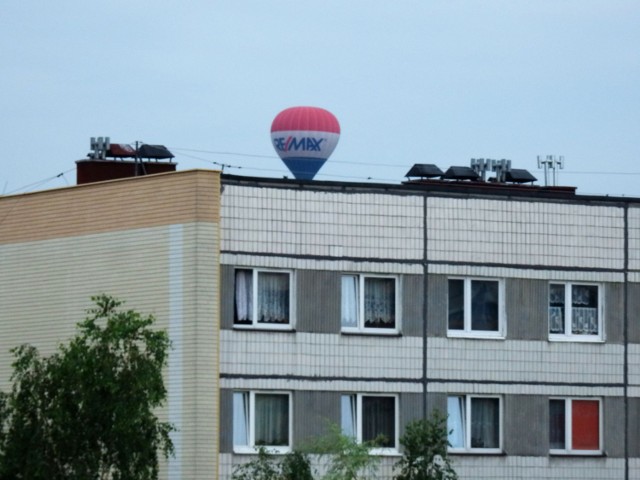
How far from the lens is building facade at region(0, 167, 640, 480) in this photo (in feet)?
117

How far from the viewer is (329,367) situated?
120 feet

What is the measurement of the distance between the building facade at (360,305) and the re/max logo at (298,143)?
50.9ft

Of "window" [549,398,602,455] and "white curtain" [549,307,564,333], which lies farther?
"white curtain" [549,307,564,333]

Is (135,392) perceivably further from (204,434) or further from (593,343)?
(593,343)

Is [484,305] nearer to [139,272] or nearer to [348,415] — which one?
[348,415]

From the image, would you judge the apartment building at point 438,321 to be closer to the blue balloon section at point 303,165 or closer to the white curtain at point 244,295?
the white curtain at point 244,295

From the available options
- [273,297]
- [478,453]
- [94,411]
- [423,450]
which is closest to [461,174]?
[478,453]

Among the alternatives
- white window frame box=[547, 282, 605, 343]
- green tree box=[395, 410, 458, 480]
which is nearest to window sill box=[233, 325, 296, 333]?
green tree box=[395, 410, 458, 480]

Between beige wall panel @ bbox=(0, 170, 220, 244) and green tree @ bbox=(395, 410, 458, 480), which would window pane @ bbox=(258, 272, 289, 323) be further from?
green tree @ bbox=(395, 410, 458, 480)

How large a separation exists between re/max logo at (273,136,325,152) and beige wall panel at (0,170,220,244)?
50.3 feet

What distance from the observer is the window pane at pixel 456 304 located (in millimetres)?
38031

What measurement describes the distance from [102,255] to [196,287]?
9.64 feet

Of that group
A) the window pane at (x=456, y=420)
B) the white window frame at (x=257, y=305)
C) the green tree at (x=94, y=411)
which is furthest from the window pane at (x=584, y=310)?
the green tree at (x=94, y=411)

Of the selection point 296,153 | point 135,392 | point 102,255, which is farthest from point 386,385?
point 296,153
